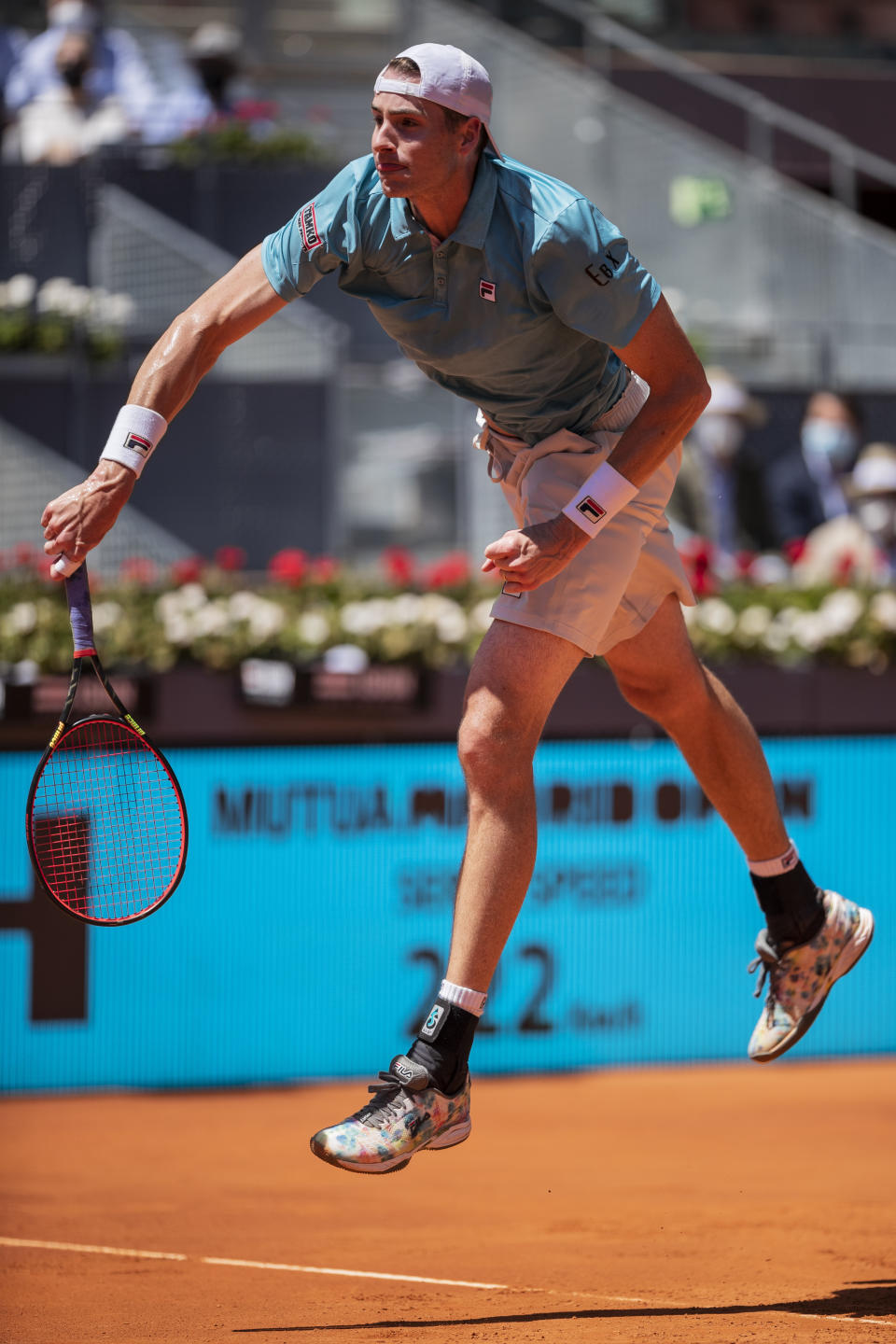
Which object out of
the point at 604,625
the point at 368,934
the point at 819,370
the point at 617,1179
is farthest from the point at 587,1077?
the point at 819,370

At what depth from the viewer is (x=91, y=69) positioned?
10.9m

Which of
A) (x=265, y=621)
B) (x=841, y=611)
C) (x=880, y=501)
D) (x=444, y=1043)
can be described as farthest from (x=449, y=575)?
(x=444, y=1043)

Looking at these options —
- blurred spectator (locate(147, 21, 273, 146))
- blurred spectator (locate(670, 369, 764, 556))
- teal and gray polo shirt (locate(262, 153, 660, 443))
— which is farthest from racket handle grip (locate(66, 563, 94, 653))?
blurred spectator (locate(147, 21, 273, 146))

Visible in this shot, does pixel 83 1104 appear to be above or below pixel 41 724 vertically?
below

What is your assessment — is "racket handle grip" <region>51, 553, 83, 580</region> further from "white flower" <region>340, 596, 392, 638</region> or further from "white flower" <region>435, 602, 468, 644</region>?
"white flower" <region>435, 602, 468, 644</region>

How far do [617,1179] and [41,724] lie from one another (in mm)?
2870

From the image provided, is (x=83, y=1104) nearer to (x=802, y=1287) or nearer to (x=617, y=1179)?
(x=617, y=1179)

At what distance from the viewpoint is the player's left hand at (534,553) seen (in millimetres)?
3473

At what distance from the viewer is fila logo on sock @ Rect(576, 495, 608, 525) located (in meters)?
3.58

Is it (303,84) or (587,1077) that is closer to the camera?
(587,1077)

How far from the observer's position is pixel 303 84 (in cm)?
1220

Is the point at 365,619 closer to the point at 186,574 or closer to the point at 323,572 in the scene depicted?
the point at 323,572

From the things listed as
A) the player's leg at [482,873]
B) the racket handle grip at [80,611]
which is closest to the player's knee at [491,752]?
the player's leg at [482,873]

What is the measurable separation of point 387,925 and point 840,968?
9.52ft
